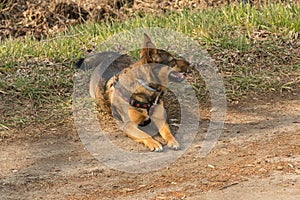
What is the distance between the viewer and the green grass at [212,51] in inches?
286

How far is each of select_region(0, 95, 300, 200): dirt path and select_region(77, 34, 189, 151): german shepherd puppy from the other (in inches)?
17.9

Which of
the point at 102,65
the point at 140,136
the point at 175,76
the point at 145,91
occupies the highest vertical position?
the point at 175,76

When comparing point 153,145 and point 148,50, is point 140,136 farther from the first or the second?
point 148,50

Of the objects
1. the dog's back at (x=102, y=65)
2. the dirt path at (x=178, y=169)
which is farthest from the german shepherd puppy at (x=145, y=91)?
the dirt path at (x=178, y=169)

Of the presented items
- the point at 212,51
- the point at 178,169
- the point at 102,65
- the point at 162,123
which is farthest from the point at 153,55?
the point at 212,51

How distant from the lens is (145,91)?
5.84 meters

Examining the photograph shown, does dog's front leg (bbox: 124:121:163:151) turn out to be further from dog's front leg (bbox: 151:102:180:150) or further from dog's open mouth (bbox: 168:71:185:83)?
dog's open mouth (bbox: 168:71:185:83)

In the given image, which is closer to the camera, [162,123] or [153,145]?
[153,145]

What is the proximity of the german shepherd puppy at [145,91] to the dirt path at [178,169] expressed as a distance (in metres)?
0.45

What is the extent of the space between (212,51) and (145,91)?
2473mm

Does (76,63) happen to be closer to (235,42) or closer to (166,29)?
(166,29)

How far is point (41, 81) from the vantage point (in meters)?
7.35

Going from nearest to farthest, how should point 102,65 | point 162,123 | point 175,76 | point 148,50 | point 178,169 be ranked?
point 178,169 < point 148,50 < point 175,76 < point 162,123 < point 102,65

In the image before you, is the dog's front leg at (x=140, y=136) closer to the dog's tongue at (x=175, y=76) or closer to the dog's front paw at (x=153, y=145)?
the dog's front paw at (x=153, y=145)
